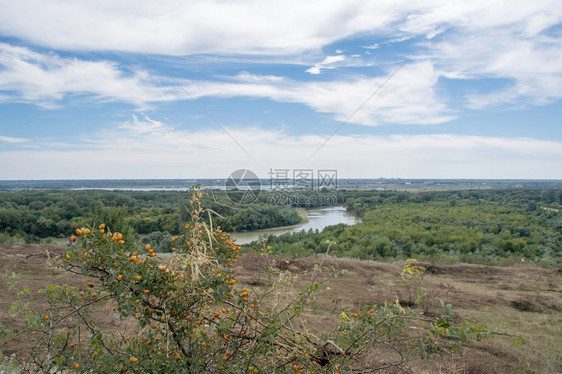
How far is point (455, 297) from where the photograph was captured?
27.7 feet

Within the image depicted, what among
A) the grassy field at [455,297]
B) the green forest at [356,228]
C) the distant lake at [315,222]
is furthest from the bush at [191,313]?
the green forest at [356,228]

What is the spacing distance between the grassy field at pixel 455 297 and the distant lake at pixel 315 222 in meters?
2.95

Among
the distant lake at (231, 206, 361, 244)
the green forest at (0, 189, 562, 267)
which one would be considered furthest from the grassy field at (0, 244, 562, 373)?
the distant lake at (231, 206, 361, 244)

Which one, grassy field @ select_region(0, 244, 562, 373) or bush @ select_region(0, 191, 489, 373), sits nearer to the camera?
bush @ select_region(0, 191, 489, 373)

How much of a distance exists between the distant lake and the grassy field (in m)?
2.95

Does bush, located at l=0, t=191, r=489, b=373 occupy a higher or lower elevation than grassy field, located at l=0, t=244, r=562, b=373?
higher

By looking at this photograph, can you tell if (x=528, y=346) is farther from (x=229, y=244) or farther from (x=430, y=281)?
(x=229, y=244)

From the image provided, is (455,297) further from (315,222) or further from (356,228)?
(356,228)

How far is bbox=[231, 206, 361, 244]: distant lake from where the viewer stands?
1675cm

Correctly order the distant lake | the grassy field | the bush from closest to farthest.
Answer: the bush
the grassy field
the distant lake

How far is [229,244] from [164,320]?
1.61 ft

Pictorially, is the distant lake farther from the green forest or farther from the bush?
the bush

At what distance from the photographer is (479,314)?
7.33 m

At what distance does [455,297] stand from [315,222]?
42.9 ft
